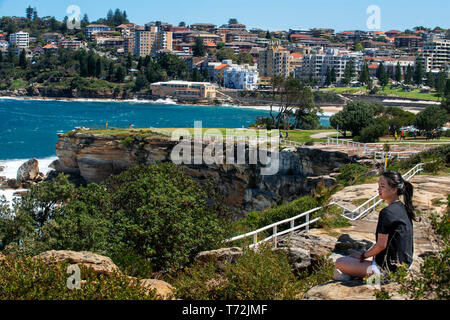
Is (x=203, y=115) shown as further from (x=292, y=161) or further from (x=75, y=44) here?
(x=75, y=44)

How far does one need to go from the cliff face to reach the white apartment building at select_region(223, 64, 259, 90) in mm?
96527

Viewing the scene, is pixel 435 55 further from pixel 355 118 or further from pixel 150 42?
pixel 355 118

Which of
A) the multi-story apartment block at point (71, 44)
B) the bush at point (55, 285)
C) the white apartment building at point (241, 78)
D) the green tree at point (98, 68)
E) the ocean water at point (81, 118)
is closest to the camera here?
the bush at point (55, 285)

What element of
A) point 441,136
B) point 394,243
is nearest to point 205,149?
point 441,136

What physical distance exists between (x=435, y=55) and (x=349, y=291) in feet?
517

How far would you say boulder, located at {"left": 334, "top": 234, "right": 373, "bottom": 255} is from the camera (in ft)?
23.0

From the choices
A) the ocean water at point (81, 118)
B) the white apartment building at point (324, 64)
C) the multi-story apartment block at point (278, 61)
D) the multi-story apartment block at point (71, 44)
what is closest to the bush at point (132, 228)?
the ocean water at point (81, 118)

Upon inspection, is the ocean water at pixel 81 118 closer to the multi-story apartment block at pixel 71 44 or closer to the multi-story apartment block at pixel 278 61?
the multi-story apartment block at pixel 278 61

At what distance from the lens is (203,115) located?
96875 mm

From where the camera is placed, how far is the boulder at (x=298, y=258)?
23.6 ft

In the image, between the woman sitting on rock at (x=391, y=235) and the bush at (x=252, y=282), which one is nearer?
the woman sitting on rock at (x=391, y=235)

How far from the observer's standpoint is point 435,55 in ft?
487

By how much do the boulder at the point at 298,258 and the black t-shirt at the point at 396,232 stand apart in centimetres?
224

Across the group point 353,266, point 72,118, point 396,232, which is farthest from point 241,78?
point 396,232
